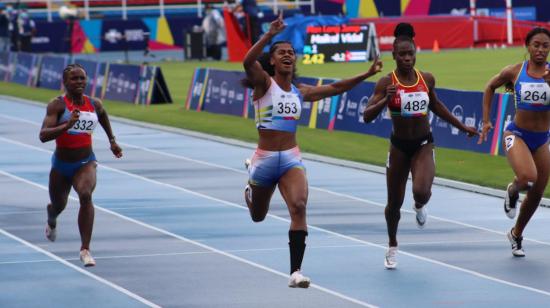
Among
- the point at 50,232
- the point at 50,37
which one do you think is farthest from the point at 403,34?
the point at 50,37

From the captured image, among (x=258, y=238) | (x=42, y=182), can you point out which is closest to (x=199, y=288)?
(x=258, y=238)

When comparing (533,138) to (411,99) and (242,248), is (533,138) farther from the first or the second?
(242,248)

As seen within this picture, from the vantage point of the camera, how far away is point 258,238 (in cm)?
1572

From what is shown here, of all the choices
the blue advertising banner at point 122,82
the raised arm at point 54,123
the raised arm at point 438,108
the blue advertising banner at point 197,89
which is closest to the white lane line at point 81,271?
the raised arm at point 54,123

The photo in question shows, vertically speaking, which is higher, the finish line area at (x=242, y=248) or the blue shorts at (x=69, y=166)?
the blue shorts at (x=69, y=166)

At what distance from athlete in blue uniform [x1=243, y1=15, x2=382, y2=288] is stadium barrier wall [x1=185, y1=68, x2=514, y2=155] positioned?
7780mm

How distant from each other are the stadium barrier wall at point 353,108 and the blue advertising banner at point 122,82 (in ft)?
9.45

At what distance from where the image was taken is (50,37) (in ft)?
200

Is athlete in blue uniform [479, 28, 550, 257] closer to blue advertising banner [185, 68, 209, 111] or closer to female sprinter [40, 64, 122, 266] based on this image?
female sprinter [40, 64, 122, 266]

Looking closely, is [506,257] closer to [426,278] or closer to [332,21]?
[426,278]

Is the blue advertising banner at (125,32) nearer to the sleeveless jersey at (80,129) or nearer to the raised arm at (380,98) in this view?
the sleeveless jersey at (80,129)

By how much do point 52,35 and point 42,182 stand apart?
1578 inches

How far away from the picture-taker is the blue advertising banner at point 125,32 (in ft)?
202

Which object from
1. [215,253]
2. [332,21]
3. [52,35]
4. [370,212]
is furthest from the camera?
[52,35]
